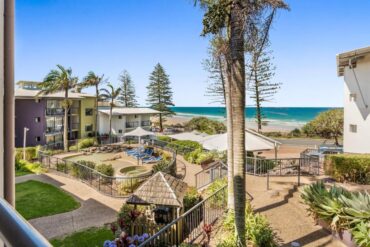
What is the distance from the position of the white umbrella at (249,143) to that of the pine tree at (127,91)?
49895mm

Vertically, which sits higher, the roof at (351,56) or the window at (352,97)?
the roof at (351,56)

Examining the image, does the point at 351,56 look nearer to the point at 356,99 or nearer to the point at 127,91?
the point at 356,99

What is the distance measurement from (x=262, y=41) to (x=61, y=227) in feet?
31.8


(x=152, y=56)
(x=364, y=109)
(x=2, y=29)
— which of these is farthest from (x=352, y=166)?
(x=152, y=56)

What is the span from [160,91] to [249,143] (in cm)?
4521

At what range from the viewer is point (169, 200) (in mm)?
8148

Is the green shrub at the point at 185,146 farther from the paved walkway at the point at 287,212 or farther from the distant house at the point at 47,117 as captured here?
the distant house at the point at 47,117

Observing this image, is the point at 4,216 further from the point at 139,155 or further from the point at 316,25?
the point at 139,155

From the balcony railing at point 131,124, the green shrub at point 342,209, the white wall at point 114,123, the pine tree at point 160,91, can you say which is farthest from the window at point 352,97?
the pine tree at point 160,91

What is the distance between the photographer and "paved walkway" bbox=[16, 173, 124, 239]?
9.88 metres

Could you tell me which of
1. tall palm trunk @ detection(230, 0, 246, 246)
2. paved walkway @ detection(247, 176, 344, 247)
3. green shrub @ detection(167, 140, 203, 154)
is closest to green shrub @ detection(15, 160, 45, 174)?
green shrub @ detection(167, 140, 203, 154)

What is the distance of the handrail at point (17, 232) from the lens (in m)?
0.57

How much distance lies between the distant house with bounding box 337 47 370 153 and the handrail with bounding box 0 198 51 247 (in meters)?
15.0

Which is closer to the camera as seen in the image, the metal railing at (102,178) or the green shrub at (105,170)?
the metal railing at (102,178)
